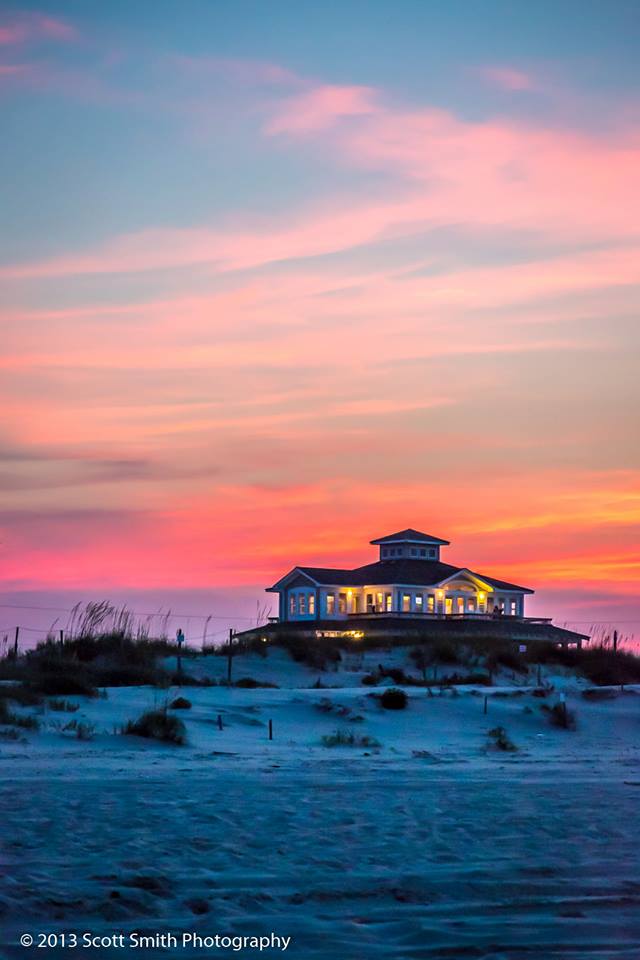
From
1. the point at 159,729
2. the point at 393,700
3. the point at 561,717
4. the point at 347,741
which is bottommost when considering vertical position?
the point at 347,741

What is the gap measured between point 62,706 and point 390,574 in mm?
45336

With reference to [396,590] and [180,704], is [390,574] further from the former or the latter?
[180,704]

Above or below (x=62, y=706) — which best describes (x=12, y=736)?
below

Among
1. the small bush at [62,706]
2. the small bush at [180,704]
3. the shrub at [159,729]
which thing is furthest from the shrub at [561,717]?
the small bush at [62,706]

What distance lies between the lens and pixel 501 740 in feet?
71.8

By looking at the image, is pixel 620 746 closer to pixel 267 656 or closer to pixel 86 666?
pixel 86 666

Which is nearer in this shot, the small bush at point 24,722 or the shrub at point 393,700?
the small bush at point 24,722

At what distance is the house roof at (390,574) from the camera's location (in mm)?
66188

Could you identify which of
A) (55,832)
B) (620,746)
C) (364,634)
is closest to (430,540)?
(364,634)

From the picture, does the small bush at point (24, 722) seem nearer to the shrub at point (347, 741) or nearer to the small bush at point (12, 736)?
the small bush at point (12, 736)

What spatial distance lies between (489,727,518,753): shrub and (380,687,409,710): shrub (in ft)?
7.19

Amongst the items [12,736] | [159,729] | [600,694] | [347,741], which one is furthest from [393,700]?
[12,736]

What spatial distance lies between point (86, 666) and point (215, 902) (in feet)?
70.9

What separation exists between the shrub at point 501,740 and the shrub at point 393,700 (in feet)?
7.19
